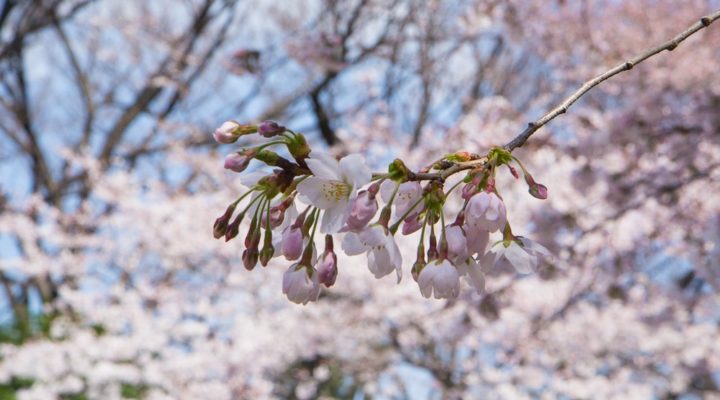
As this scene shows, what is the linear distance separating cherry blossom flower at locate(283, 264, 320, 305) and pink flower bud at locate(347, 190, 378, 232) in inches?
4.6

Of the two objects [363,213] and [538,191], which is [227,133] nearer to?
[363,213]

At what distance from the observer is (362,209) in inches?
29.1

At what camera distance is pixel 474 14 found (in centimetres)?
632

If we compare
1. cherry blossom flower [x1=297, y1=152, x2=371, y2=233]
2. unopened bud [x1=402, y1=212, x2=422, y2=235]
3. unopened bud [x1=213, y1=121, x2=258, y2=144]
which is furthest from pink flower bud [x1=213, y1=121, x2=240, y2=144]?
unopened bud [x1=402, y1=212, x2=422, y2=235]

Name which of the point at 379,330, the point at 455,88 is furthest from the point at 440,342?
the point at 455,88

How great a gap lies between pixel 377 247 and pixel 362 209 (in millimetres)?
90

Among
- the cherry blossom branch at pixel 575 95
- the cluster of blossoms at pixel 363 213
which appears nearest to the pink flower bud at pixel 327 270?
the cluster of blossoms at pixel 363 213

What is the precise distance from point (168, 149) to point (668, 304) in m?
5.57

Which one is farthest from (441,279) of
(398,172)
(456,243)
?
(398,172)

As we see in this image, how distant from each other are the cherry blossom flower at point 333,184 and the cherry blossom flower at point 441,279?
129 mm

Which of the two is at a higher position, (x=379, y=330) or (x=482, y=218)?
(x=379, y=330)

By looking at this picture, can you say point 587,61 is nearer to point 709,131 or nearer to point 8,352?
point 709,131

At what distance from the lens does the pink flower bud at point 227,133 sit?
2.57ft

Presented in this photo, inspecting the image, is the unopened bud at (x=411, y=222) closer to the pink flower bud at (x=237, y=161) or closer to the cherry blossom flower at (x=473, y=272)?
the cherry blossom flower at (x=473, y=272)
